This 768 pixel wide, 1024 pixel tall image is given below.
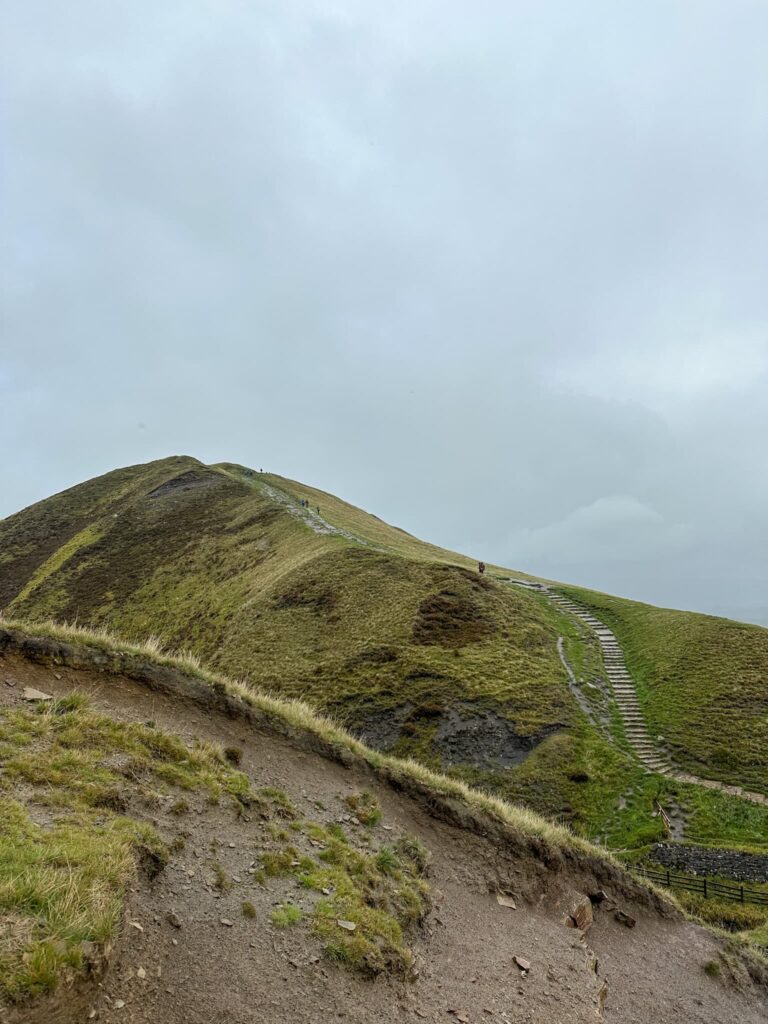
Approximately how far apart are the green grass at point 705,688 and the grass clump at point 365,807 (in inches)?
803

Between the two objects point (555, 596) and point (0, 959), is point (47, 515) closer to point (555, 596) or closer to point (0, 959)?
point (555, 596)

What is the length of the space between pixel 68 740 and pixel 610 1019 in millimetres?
13053

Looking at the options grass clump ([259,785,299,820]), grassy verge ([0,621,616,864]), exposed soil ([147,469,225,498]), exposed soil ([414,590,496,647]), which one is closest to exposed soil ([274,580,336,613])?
exposed soil ([414,590,496,647])

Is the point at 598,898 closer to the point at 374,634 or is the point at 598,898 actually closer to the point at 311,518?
the point at 374,634

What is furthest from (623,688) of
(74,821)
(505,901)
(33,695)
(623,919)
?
(74,821)

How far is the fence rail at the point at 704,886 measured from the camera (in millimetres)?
20438

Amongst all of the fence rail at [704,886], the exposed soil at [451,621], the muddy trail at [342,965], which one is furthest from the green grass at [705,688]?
the muddy trail at [342,965]

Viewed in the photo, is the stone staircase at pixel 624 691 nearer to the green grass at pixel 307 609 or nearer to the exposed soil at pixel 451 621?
the green grass at pixel 307 609

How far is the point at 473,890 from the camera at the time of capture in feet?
48.3

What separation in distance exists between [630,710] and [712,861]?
1258cm

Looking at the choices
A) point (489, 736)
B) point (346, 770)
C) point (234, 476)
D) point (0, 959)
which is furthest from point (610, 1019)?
point (234, 476)

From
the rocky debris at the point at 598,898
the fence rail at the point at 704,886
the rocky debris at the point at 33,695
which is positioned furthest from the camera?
the fence rail at the point at 704,886

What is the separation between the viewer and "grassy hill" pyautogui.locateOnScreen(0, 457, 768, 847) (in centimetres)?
2856

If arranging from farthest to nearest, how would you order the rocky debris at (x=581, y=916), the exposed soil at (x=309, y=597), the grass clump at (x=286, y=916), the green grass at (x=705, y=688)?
the exposed soil at (x=309, y=597)
the green grass at (x=705, y=688)
the rocky debris at (x=581, y=916)
the grass clump at (x=286, y=916)
